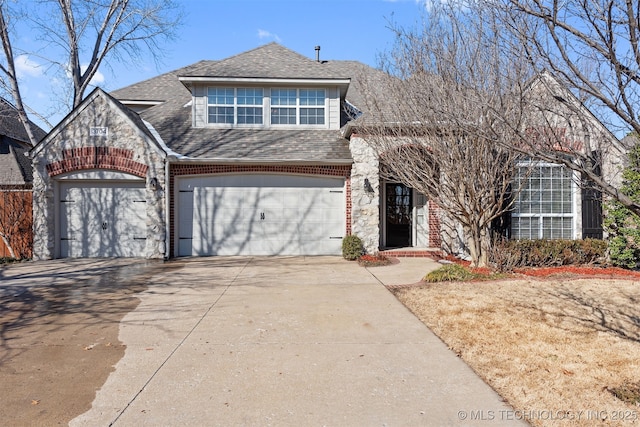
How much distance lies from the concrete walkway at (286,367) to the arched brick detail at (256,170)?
17.4 feet

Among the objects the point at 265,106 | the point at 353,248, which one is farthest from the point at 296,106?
the point at 353,248

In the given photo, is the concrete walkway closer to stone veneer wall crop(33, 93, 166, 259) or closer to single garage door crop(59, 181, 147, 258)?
stone veneer wall crop(33, 93, 166, 259)

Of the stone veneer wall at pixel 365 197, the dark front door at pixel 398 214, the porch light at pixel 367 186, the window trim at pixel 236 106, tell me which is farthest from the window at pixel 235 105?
the dark front door at pixel 398 214

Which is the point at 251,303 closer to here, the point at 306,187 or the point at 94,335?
the point at 94,335

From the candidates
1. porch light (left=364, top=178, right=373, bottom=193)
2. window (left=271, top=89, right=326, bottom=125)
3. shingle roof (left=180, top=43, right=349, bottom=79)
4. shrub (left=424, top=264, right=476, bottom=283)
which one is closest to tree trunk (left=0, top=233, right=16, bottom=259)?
shingle roof (left=180, top=43, right=349, bottom=79)

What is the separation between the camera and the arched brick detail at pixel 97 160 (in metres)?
12.3

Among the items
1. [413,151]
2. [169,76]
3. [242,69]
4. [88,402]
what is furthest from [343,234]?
[169,76]

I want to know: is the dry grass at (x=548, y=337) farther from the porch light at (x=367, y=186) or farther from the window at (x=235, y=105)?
the window at (x=235, y=105)

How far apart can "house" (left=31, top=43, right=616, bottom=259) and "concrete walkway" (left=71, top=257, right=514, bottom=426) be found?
210 inches

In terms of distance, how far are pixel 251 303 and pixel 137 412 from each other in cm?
358

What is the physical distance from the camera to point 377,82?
12.9 m

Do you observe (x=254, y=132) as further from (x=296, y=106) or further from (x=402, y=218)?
(x=402, y=218)

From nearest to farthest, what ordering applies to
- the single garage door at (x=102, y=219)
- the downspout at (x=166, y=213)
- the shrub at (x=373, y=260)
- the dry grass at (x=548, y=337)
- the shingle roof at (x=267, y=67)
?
the dry grass at (x=548, y=337) < the shrub at (x=373, y=260) < the downspout at (x=166, y=213) < the single garage door at (x=102, y=219) < the shingle roof at (x=267, y=67)

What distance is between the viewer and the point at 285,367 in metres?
4.29
